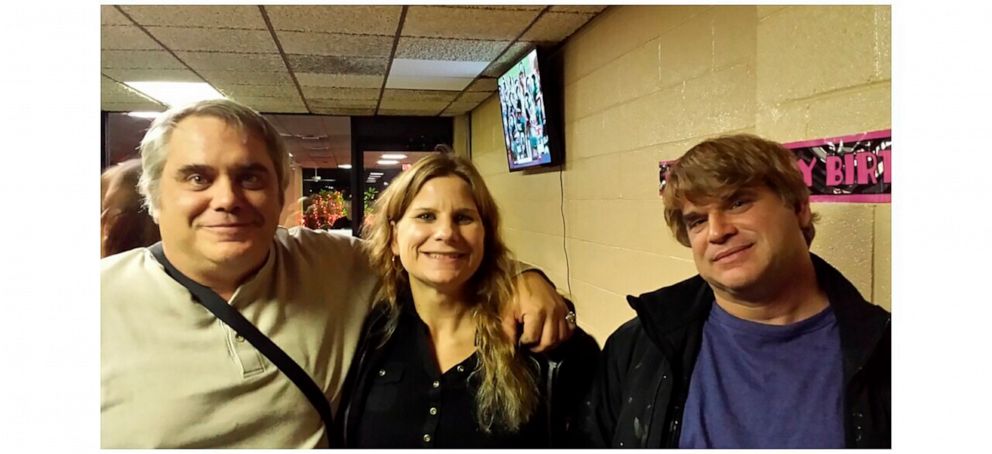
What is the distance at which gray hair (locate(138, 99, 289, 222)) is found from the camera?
760 mm

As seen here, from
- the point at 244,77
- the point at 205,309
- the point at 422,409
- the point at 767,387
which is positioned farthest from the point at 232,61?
the point at 767,387

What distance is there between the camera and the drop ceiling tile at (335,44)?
953 mm

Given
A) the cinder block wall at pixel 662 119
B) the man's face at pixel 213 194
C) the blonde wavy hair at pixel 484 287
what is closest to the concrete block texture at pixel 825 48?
the cinder block wall at pixel 662 119

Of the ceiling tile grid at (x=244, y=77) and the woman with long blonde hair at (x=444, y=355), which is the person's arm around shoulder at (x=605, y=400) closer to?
the woman with long blonde hair at (x=444, y=355)

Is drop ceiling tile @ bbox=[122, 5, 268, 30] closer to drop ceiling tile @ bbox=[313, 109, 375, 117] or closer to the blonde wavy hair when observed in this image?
drop ceiling tile @ bbox=[313, 109, 375, 117]

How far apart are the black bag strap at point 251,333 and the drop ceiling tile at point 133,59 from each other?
321mm

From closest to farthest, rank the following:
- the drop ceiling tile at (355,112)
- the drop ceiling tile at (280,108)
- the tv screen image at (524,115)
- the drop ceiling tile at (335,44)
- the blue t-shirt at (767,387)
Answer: the blue t-shirt at (767,387) < the drop ceiling tile at (280,108) < the drop ceiling tile at (335,44) < the drop ceiling tile at (355,112) < the tv screen image at (524,115)

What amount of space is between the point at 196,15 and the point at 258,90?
0.54 ft

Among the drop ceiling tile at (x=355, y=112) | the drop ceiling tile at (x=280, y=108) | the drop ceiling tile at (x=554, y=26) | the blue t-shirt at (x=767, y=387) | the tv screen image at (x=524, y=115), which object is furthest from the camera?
the tv screen image at (x=524, y=115)

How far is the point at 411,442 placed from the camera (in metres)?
0.86

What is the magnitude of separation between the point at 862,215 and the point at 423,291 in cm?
71

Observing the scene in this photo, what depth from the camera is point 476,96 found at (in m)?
1.30

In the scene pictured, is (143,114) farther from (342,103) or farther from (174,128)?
(342,103)

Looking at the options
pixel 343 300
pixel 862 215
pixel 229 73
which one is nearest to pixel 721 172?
pixel 862 215
